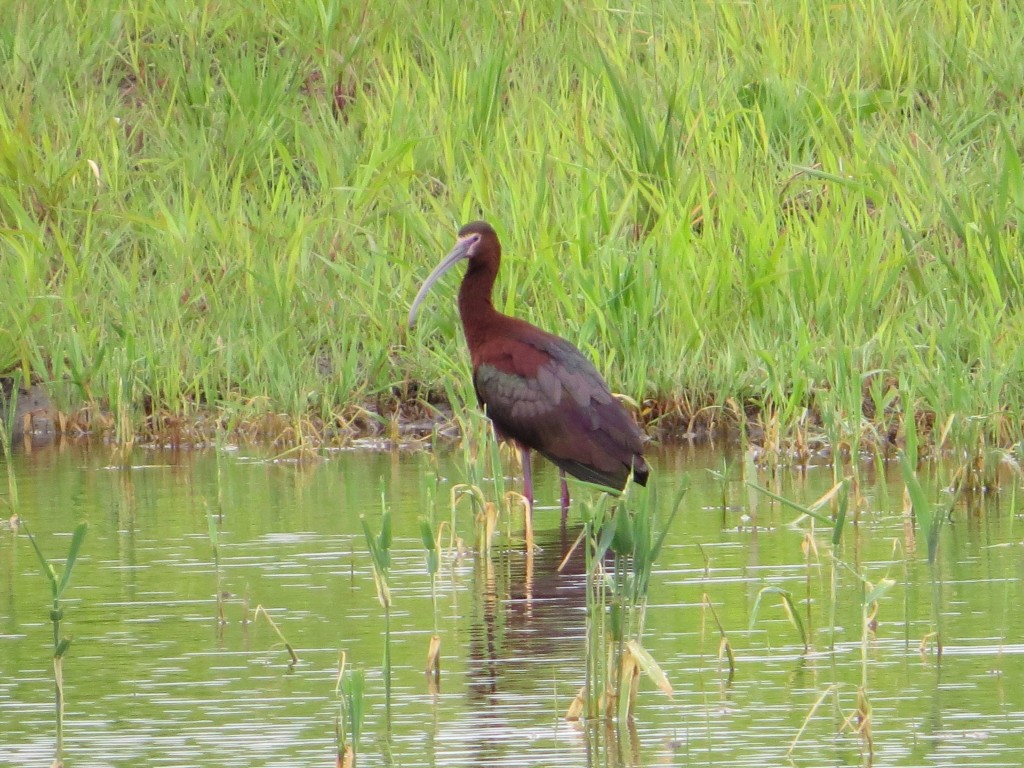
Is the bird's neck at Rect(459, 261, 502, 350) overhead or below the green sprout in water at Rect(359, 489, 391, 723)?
overhead

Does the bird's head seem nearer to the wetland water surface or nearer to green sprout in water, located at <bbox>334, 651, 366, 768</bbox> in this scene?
the wetland water surface

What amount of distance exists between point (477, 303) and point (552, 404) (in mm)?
987

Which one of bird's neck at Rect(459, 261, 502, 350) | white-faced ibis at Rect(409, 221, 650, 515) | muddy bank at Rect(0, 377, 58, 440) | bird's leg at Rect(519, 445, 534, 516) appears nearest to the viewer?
white-faced ibis at Rect(409, 221, 650, 515)

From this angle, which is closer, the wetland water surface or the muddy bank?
the wetland water surface

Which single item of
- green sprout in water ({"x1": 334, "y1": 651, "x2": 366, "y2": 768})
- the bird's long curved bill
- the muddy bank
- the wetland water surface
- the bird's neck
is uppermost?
the bird's long curved bill

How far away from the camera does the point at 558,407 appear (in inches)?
329

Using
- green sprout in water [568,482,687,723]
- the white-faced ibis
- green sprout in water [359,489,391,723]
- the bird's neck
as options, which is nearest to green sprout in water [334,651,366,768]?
green sprout in water [359,489,391,723]

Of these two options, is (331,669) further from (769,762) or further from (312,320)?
(312,320)

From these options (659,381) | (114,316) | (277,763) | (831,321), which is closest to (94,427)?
(114,316)

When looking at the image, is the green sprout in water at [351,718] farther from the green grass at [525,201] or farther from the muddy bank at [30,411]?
the muddy bank at [30,411]

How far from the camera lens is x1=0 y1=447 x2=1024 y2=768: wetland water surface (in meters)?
4.61

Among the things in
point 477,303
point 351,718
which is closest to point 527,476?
point 477,303

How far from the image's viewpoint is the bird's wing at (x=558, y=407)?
26.9 ft

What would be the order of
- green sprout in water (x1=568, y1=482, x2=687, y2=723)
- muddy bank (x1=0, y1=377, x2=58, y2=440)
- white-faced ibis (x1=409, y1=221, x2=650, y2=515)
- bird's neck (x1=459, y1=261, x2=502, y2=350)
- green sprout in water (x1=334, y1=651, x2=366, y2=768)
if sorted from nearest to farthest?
green sprout in water (x1=334, y1=651, x2=366, y2=768), green sprout in water (x1=568, y1=482, x2=687, y2=723), white-faced ibis (x1=409, y1=221, x2=650, y2=515), bird's neck (x1=459, y1=261, x2=502, y2=350), muddy bank (x1=0, y1=377, x2=58, y2=440)
